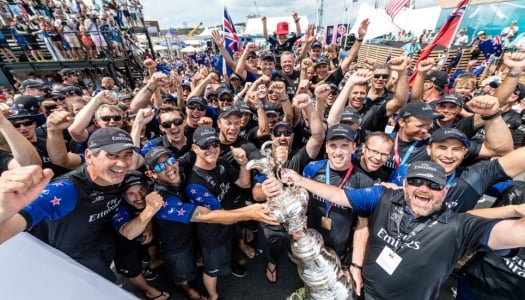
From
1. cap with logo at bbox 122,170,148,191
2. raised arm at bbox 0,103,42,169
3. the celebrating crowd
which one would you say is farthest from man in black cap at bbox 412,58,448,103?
raised arm at bbox 0,103,42,169

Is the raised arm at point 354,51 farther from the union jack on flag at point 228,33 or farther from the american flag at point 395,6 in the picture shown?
the union jack on flag at point 228,33

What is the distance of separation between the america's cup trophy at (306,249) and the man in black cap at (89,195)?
124cm

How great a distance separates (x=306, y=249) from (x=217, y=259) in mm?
1507

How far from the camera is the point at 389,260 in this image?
186 cm

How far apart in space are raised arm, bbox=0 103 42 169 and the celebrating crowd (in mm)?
10

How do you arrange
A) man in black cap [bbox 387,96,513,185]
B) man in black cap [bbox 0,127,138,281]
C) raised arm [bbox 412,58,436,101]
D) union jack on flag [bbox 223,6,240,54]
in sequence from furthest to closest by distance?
union jack on flag [bbox 223,6,240,54]
raised arm [bbox 412,58,436,101]
man in black cap [bbox 387,96,513,185]
man in black cap [bbox 0,127,138,281]

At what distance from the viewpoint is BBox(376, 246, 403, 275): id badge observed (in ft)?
5.99

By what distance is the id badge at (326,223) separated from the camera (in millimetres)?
2459

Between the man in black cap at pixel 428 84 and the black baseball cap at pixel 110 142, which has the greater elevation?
the black baseball cap at pixel 110 142

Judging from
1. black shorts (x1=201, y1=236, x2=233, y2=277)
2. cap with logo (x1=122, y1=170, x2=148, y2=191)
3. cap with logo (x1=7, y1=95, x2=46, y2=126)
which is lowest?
black shorts (x1=201, y1=236, x2=233, y2=277)

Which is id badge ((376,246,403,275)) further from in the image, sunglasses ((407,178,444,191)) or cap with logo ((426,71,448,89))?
cap with logo ((426,71,448,89))

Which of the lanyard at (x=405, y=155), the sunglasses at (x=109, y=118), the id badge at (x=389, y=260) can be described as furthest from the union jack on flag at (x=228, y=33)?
the id badge at (x=389, y=260)

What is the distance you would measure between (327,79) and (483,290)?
439 cm

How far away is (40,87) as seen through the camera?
4.73 metres
